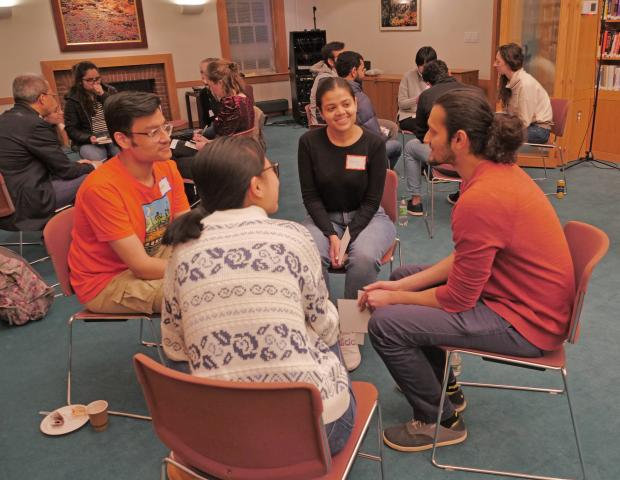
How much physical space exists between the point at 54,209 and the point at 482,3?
5.97m

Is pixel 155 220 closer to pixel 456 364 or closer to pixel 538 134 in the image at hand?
pixel 456 364

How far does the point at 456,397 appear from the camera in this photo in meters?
2.29

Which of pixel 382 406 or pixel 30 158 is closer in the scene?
pixel 382 406

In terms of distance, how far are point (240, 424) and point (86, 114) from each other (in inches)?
175

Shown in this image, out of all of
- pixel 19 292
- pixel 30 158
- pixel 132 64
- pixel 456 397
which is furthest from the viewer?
pixel 132 64

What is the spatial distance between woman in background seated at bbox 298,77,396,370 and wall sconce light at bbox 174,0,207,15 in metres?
6.48

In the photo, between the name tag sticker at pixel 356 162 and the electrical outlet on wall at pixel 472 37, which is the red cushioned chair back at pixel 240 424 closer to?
the name tag sticker at pixel 356 162

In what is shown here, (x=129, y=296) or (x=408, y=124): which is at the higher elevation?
(x=408, y=124)

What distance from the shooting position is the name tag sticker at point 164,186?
2.43 m

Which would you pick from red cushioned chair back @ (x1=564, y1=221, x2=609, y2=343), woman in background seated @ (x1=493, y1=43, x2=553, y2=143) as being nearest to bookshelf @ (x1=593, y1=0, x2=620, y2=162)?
woman in background seated @ (x1=493, y1=43, x2=553, y2=143)

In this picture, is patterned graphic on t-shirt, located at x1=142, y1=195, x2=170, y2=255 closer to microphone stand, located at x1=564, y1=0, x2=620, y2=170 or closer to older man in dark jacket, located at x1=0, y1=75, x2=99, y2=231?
older man in dark jacket, located at x1=0, y1=75, x2=99, y2=231

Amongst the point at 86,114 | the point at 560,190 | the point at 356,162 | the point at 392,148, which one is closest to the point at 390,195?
the point at 356,162

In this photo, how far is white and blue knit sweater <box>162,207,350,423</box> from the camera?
1.24 meters

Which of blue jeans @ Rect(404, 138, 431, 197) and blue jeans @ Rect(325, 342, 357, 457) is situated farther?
blue jeans @ Rect(404, 138, 431, 197)
